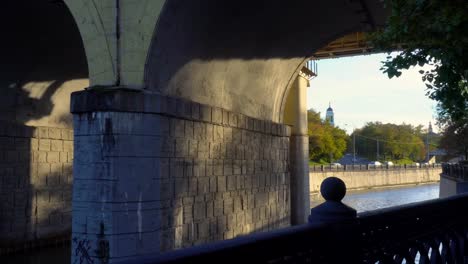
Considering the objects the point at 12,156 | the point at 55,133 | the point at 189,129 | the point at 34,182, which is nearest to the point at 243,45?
the point at 189,129

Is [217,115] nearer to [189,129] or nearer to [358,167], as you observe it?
[189,129]

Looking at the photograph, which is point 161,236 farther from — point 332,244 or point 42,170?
point 42,170

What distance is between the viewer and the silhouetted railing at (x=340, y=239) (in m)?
2.42

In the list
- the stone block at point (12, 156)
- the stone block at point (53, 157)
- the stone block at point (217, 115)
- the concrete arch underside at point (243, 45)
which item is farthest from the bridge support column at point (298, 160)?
the stone block at point (12, 156)

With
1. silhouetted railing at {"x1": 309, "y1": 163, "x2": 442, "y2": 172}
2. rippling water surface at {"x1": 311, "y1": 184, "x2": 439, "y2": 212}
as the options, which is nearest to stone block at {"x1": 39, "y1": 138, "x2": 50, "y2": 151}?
rippling water surface at {"x1": 311, "y1": 184, "x2": 439, "y2": 212}

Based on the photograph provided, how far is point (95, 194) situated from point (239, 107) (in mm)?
6366

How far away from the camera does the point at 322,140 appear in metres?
67.5

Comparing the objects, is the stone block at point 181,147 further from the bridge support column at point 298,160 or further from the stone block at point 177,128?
the bridge support column at point 298,160

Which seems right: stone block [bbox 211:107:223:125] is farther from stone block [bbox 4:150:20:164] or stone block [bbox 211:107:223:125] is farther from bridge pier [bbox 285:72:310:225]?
bridge pier [bbox 285:72:310:225]

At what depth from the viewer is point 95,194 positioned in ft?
27.0

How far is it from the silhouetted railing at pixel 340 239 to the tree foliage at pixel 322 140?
61096mm

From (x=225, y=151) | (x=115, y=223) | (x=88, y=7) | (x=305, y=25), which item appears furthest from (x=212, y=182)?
(x=305, y=25)

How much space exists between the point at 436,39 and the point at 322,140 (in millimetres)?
61320

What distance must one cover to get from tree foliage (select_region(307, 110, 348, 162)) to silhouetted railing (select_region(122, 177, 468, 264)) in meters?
A: 61.1
